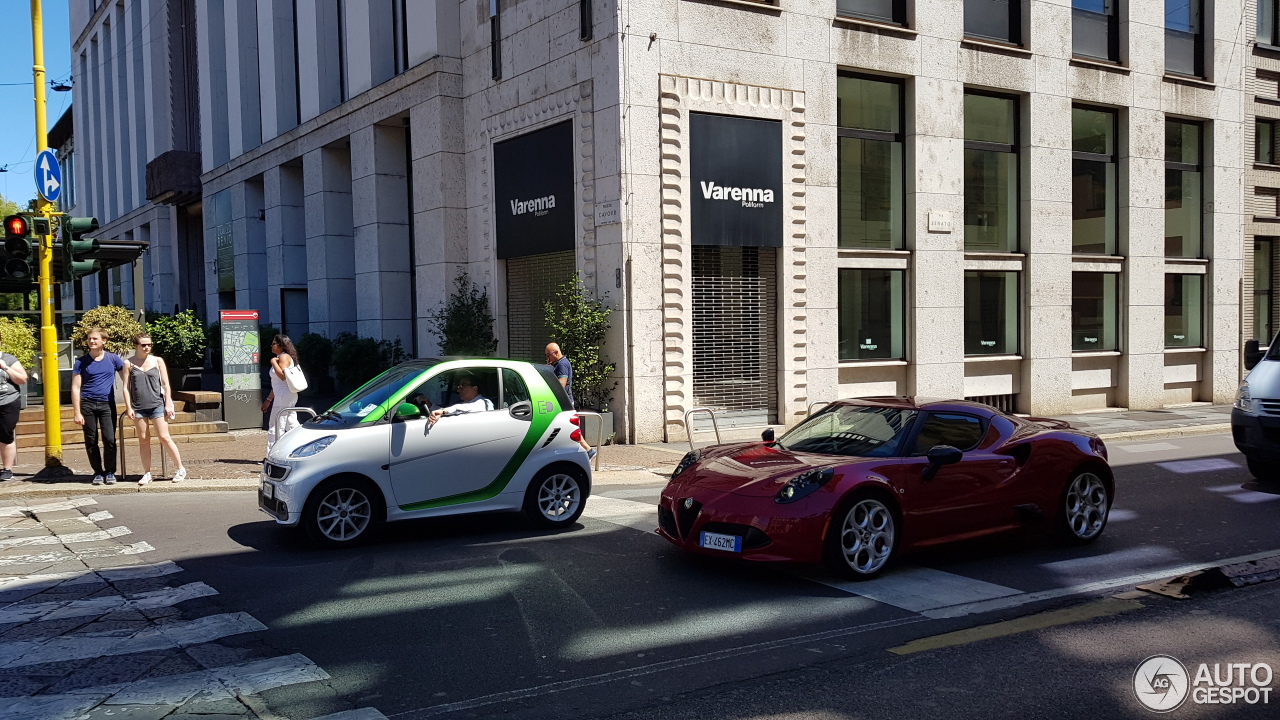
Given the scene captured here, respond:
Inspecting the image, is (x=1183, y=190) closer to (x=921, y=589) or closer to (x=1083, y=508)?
(x=1083, y=508)

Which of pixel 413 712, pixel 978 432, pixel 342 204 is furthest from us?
pixel 342 204

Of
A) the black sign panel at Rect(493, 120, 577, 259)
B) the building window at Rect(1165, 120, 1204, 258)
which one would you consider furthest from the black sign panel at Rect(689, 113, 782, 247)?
the building window at Rect(1165, 120, 1204, 258)

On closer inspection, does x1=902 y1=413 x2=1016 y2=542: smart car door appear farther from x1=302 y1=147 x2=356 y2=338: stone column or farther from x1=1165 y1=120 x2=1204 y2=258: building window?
x1=302 y1=147 x2=356 y2=338: stone column

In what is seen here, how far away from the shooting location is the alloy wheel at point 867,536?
23.9ft

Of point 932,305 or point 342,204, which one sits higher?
point 342,204

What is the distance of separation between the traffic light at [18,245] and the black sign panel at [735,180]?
31.7 feet

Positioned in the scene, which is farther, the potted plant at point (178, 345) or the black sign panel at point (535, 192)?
the potted plant at point (178, 345)

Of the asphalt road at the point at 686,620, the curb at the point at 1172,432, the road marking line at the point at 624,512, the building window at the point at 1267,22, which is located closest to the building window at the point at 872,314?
the curb at the point at 1172,432

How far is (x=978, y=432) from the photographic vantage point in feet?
27.2

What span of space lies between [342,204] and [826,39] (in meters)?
13.6

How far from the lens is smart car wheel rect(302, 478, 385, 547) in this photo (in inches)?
336

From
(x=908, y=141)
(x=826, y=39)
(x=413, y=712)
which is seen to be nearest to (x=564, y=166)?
(x=826, y=39)

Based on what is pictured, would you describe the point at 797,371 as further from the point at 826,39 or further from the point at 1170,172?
the point at 1170,172

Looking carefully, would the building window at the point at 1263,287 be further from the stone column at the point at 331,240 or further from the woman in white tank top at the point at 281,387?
the woman in white tank top at the point at 281,387
